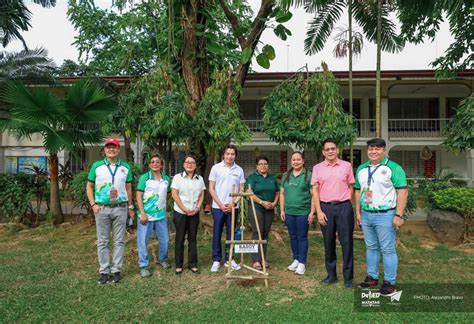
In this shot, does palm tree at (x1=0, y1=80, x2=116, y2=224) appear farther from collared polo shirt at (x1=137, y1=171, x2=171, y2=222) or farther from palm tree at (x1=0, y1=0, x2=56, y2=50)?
palm tree at (x1=0, y1=0, x2=56, y2=50)

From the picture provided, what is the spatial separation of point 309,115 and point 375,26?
533 cm

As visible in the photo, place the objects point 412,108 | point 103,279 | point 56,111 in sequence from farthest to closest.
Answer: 1. point 412,108
2. point 56,111
3. point 103,279

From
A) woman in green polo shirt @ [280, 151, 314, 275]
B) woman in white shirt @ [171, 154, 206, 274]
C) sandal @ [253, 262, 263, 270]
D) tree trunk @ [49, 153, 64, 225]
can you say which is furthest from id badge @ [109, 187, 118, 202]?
tree trunk @ [49, 153, 64, 225]

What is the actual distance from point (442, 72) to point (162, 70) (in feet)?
31.7

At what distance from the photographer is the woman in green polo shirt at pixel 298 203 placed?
460cm

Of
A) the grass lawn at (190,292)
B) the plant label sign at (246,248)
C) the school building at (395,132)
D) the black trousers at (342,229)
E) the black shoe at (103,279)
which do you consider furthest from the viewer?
the school building at (395,132)

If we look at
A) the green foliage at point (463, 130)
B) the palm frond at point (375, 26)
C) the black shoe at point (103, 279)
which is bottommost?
the black shoe at point (103, 279)

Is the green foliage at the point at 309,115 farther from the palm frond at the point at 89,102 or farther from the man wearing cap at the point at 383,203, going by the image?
the palm frond at the point at 89,102

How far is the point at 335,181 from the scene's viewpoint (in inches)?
164

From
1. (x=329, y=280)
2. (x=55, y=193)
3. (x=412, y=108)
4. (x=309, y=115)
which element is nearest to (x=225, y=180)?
(x=329, y=280)

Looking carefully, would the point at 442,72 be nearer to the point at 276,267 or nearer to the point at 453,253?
the point at 453,253

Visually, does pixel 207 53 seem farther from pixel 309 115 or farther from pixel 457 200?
pixel 457 200

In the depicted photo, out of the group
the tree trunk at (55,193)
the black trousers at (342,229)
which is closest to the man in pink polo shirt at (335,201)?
the black trousers at (342,229)

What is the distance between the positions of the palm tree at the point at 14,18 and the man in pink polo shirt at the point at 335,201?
9063 mm
